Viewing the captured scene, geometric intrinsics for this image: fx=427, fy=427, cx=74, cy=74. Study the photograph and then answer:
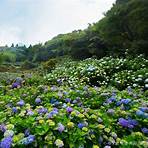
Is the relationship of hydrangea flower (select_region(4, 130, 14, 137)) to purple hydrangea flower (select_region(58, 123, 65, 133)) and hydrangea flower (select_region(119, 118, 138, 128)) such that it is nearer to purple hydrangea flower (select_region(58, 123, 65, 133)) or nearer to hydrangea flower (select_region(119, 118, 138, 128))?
purple hydrangea flower (select_region(58, 123, 65, 133))

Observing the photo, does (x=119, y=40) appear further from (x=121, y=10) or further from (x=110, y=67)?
(x=110, y=67)

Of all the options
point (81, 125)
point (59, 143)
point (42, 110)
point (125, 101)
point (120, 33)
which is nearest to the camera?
point (59, 143)

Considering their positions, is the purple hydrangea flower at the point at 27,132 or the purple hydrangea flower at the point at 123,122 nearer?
the purple hydrangea flower at the point at 27,132

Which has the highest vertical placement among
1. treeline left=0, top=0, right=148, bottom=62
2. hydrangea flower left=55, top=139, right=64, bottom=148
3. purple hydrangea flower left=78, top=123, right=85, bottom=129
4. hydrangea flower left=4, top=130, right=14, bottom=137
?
treeline left=0, top=0, right=148, bottom=62

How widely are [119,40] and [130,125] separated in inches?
538

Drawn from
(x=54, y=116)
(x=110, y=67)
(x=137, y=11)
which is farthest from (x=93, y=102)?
(x=137, y=11)

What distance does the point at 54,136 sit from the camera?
4242 mm

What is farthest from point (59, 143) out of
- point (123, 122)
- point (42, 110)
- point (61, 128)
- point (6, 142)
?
point (123, 122)

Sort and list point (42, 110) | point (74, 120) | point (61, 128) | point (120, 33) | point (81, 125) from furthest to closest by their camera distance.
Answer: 1. point (120, 33)
2. point (42, 110)
3. point (74, 120)
4. point (81, 125)
5. point (61, 128)

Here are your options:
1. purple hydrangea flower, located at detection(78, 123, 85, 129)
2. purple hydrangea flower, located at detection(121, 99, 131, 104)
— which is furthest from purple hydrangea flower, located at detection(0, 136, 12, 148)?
purple hydrangea flower, located at detection(121, 99, 131, 104)

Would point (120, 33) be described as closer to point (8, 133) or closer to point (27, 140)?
point (8, 133)

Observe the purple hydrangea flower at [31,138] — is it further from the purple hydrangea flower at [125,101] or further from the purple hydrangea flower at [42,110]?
the purple hydrangea flower at [125,101]

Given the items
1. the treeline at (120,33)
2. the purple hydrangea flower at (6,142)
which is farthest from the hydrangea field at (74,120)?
the treeline at (120,33)

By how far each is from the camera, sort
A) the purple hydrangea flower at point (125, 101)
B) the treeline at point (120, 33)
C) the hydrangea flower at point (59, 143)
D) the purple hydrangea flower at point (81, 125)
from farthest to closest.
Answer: the treeline at point (120, 33) → the purple hydrangea flower at point (125, 101) → the purple hydrangea flower at point (81, 125) → the hydrangea flower at point (59, 143)
